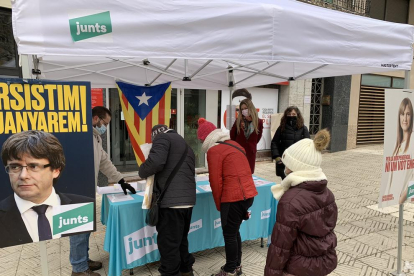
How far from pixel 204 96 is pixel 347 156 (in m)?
6.19

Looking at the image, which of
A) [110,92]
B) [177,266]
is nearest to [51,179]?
[177,266]

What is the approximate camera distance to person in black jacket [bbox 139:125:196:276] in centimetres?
248

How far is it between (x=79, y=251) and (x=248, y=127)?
8.42ft

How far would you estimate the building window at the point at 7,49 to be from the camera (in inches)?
219

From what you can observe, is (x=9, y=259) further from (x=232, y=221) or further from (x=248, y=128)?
(x=248, y=128)

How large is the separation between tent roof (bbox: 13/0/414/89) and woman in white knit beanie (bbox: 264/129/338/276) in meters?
0.96

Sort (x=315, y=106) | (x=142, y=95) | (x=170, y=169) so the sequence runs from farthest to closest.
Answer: (x=315, y=106) < (x=142, y=95) < (x=170, y=169)

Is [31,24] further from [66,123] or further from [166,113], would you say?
[166,113]

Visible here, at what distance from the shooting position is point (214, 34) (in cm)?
219

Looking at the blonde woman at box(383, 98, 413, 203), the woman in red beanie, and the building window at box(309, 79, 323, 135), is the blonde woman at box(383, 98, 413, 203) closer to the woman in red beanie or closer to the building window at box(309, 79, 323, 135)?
the woman in red beanie

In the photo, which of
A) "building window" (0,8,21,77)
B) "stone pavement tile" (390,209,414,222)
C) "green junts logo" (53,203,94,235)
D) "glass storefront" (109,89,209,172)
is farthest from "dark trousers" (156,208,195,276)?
"building window" (0,8,21,77)

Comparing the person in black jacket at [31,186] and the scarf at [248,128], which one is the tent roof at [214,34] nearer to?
the person in black jacket at [31,186]

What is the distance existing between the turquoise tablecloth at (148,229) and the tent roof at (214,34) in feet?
5.00

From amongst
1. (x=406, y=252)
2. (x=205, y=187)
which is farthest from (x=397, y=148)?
(x=205, y=187)
